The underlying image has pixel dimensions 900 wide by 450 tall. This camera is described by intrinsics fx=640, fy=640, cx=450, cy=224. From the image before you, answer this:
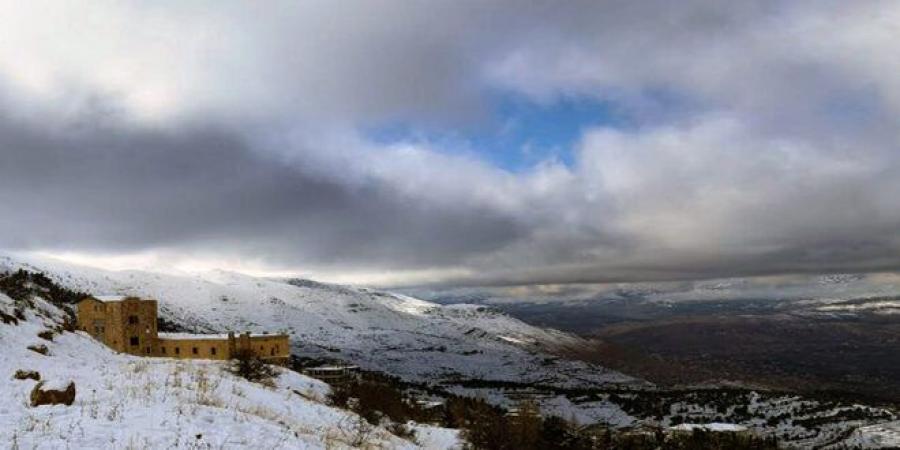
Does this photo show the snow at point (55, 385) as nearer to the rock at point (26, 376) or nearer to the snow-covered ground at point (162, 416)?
the snow-covered ground at point (162, 416)

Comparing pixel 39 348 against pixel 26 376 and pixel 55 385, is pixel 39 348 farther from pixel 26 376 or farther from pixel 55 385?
pixel 55 385

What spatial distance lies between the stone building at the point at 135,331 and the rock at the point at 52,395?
2181 inches

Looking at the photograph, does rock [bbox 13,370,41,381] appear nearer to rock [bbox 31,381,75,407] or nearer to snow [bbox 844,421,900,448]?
rock [bbox 31,381,75,407]

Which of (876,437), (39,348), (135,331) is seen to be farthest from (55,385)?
(876,437)

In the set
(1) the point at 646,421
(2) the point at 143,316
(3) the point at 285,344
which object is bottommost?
(1) the point at 646,421

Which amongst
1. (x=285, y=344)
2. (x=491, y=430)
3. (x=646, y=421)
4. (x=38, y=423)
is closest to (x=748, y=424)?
(x=646, y=421)

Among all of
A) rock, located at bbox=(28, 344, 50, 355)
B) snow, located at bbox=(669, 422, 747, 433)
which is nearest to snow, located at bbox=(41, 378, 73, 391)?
rock, located at bbox=(28, 344, 50, 355)

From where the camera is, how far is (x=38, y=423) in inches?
593

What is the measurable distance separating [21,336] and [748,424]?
94.5 metres

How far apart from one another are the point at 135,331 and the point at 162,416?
69.2 metres

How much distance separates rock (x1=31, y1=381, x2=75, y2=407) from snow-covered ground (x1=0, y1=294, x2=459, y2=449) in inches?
10.7

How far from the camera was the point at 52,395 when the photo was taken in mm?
17359

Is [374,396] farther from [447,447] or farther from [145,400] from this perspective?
[145,400]

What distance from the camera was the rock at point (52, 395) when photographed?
17172mm
